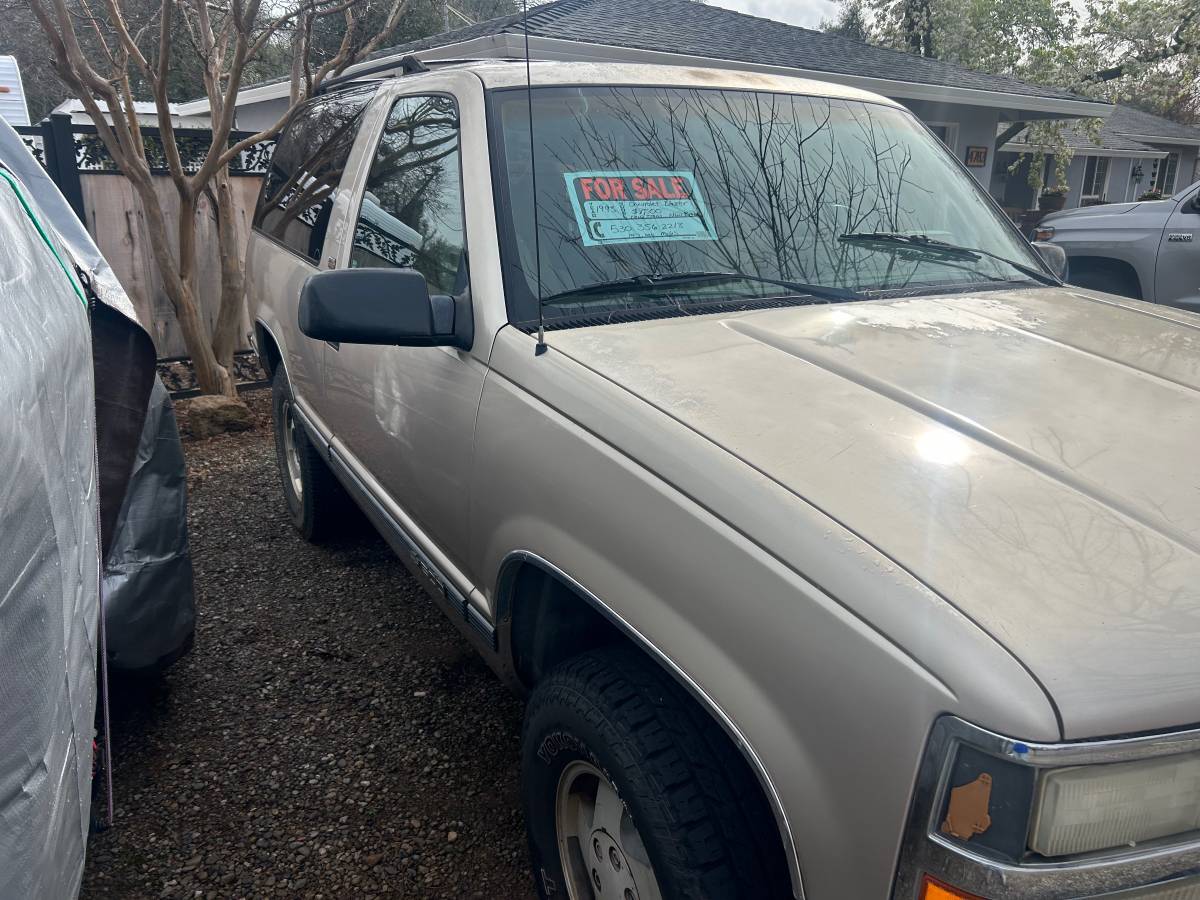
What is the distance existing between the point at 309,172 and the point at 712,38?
963 cm

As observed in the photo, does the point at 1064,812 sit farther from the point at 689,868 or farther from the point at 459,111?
the point at 459,111

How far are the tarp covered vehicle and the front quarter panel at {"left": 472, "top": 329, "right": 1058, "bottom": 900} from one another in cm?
90

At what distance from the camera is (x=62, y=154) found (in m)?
6.54

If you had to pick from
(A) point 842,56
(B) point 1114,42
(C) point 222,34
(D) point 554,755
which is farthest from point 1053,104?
(B) point 1114,42

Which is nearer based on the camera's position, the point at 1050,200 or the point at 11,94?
the point at 11,94

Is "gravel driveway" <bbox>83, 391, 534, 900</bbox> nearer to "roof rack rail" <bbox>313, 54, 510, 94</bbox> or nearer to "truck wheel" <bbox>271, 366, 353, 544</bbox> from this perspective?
"truck wheel" <bbox>271, 366, 353, 544</bbox>

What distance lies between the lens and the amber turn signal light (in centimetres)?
118

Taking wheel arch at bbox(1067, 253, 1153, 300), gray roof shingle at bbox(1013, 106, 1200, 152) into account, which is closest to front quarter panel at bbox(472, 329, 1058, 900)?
wheel arch at bbox(1067, 253, 1153, 300)

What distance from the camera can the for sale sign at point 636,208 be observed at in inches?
94.3

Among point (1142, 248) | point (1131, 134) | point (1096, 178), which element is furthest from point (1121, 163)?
point (1142, 248)

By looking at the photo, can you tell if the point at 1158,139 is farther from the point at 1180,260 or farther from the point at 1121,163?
the point at 1180,260

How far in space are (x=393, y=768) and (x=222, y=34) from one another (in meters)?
5.89

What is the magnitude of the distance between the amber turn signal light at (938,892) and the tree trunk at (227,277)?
21.2 ft

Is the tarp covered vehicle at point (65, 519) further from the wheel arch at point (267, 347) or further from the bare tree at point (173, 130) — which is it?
the bare tree at point (173, 130)
